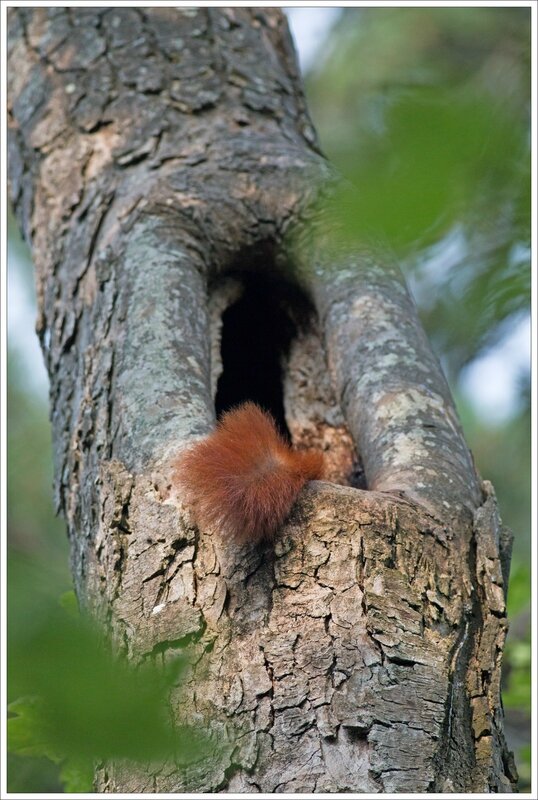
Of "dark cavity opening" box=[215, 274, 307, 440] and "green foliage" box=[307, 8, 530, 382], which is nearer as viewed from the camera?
"green foliage" box=[307, 8, 530, 382]

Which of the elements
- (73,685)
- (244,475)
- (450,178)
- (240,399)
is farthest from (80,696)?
(240,399)

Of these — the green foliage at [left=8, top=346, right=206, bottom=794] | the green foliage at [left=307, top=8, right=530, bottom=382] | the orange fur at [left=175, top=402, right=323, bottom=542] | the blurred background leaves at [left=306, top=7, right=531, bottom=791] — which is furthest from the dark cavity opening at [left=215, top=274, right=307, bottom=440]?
the green foliage at [left=8, top=346, right=206, bottom=794]

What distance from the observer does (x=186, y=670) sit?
1362 mm

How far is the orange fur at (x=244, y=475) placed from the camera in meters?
1.47

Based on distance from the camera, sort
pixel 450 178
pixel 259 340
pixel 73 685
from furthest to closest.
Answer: pixel 259 340
pixel 450 178
pixel 73 685

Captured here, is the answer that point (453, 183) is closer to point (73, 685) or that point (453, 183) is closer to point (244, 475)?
point (73, 685)

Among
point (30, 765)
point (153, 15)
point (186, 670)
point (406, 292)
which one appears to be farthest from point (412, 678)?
point (153, 15)

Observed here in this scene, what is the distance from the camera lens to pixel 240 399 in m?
2.34

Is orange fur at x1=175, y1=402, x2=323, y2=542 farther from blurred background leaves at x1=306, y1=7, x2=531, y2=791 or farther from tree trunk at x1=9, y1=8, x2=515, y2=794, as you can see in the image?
blurred background leaves at x1=306, y1=7, x2=531, y2=791

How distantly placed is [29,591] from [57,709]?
0.27 feet

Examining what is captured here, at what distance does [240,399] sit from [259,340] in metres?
0.15

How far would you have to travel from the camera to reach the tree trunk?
135 cm

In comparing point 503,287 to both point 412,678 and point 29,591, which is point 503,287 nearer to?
point 412,678

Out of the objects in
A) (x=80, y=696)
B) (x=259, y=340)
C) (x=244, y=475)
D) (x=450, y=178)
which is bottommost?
(x=80, y=696)
